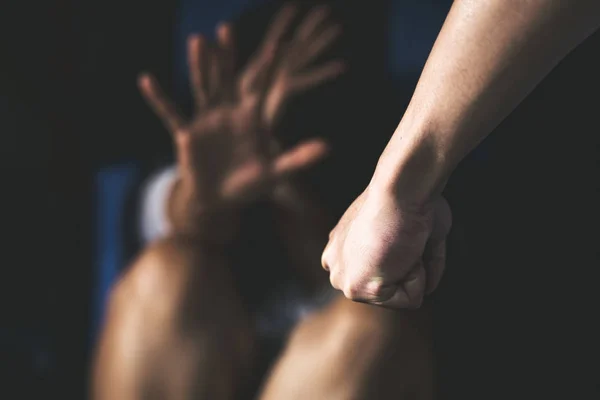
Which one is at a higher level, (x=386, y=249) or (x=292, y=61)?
(x=292, y=61)

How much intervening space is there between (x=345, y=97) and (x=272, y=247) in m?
0.13

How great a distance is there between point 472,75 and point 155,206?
37cm

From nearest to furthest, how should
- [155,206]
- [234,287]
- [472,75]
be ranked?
[472,75], [234,287], [155,206]

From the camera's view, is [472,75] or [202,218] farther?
[202,218]

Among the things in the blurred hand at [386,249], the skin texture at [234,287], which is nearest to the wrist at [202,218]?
the skin texture at [234,287]

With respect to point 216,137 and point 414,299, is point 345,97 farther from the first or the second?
point 414,299

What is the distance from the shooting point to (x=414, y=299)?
0.67 feet

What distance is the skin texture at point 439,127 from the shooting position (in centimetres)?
17

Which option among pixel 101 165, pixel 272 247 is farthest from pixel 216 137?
pixel 101 165

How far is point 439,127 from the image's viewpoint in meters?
0.18

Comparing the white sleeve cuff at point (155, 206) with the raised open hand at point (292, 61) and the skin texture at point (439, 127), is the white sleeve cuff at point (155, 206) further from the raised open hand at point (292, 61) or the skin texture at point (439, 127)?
the skin texture at point (439, 127)

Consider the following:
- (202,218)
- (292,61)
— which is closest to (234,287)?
(202,218)

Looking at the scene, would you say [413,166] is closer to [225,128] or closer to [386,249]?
[386,249]

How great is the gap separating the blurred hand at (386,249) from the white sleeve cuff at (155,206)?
31 centimetres
